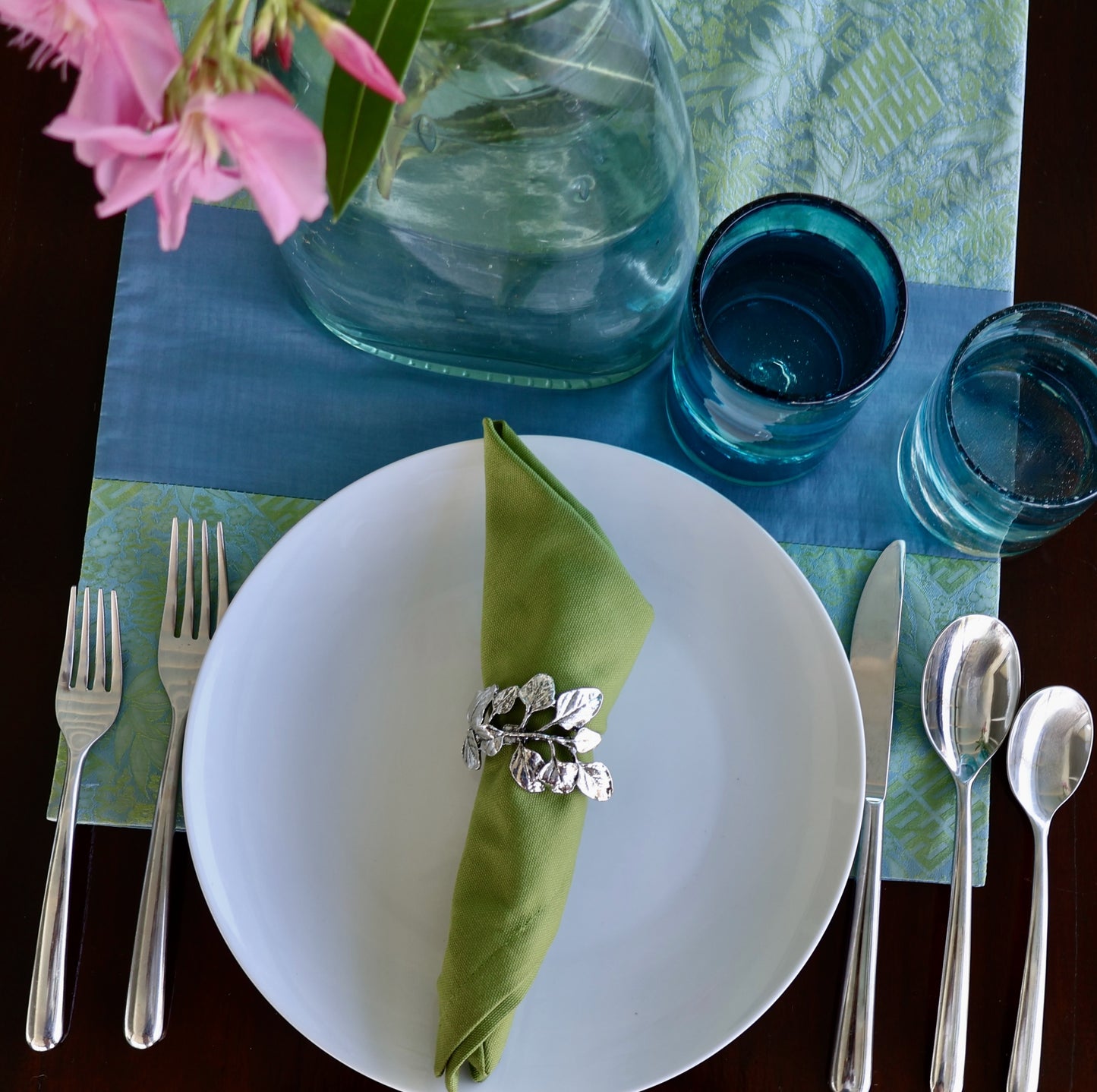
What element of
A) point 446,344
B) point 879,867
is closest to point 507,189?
point 446,344

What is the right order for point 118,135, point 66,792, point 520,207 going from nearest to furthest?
point 118,135 < point 520,207 < point 66,792

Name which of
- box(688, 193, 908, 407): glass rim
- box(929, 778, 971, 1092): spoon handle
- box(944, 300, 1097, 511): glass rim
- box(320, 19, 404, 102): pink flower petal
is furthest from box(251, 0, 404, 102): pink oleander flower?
box(929, 778, 971, 1092): spoon handle

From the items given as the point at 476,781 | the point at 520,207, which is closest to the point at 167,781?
the point at 476,781

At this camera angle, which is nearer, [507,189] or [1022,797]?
[507,189]

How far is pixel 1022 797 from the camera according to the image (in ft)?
1.66

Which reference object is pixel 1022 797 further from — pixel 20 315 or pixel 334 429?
pixel 20 315

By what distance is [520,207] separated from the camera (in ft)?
1.20

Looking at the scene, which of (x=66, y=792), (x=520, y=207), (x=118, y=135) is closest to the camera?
(x=118, y=135)

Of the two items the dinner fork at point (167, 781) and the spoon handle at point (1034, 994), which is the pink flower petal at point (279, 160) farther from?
the spoon handle at point (1034, 994)

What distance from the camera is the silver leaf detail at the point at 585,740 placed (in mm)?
404

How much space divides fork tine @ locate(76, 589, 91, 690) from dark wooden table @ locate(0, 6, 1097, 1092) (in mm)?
36

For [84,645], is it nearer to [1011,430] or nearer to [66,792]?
[66,792]

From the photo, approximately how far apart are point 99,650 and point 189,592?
54 millimetres

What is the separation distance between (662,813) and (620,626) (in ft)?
0.32
